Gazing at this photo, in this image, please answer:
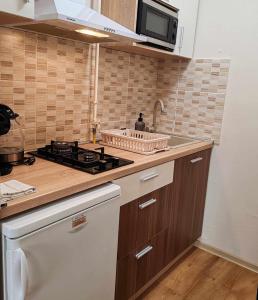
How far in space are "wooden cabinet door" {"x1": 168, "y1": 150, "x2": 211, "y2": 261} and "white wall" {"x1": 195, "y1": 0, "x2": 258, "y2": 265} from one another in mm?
123

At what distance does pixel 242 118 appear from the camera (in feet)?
7.32

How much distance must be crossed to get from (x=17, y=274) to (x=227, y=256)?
1930mm

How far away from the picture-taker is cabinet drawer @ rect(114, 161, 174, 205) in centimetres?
152

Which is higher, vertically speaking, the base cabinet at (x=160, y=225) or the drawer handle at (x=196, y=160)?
the drawer handle at (x=196, y=160)

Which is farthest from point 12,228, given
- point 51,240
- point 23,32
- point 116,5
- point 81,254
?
point 116,5

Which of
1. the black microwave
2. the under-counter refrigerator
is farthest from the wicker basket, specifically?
the black microwave

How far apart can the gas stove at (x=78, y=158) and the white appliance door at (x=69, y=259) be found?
20 centimetres

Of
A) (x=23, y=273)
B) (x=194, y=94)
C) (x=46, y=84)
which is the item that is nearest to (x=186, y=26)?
(x=194, y=94)

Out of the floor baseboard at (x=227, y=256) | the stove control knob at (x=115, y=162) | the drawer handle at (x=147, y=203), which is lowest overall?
the floor baseboard at (x=227, y=256)

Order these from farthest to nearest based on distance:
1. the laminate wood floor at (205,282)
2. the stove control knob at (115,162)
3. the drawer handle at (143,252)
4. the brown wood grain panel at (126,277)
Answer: the laminate wood floor at (205,282)
the drawer handle at (143,252)
the brown wood grain panel at (126,277)
the stove control knob at (115,162)

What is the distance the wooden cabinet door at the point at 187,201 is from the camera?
6.69 ft

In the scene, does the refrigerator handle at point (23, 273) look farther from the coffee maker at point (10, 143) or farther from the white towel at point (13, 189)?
the coffee maker at point (10, 143)

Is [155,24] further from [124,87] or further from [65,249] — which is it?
[65,249]

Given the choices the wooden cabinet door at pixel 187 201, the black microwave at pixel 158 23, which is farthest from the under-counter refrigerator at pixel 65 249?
the black microwave at pixel 158 23
